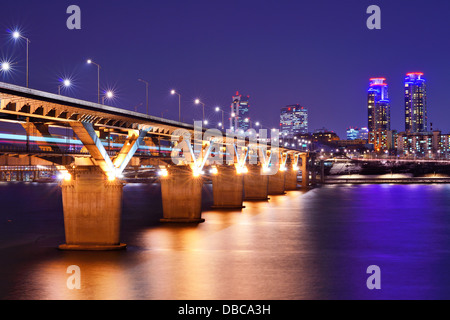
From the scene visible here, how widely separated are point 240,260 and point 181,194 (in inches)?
558

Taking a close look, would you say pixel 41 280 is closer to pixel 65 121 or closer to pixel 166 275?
pixel 166 275

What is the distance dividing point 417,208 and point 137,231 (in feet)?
142

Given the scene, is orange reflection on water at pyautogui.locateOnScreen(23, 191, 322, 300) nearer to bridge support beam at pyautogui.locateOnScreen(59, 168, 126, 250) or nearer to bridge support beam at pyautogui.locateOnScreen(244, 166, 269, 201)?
bridge support beam at pyautogui.locateOnScreen(59, 168, 126, 250)

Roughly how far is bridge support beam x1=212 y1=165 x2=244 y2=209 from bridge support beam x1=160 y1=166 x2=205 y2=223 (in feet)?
52.8

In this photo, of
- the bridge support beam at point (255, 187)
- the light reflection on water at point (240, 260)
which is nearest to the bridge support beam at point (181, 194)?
the light reflection on water at point (240, 260)

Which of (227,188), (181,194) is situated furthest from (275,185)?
(181,194)

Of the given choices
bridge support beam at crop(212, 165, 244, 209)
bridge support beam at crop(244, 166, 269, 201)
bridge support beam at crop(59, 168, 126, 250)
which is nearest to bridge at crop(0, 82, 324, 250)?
bridge support beam at crop(59, 168, 126, 250)

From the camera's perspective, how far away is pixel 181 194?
4516 centimetres

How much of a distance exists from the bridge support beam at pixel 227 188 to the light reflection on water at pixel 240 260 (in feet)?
24.9

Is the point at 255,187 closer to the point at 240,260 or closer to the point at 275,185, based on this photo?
the point at 275,185
